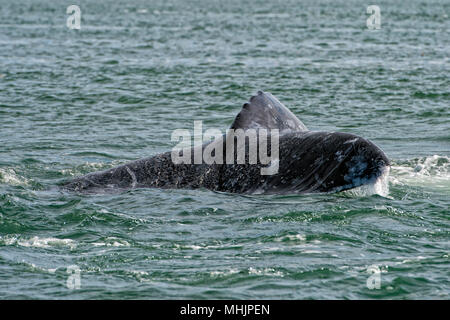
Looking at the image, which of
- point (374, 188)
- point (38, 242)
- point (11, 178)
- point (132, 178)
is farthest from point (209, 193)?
point (11, 178)

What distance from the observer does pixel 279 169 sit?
11.9 m

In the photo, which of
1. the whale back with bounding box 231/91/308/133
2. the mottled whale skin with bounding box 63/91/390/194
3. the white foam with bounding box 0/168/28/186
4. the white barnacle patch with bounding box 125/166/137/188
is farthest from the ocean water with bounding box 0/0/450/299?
the whale back with bounding box 231/91/308/133

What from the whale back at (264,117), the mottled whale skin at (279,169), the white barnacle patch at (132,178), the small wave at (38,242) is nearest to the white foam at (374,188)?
the mottled whale skin at (279,169)

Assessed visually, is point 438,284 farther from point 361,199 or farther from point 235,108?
point 235,108

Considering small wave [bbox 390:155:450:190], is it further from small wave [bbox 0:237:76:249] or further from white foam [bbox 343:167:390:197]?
small wave [bbox 0:237:76:249]

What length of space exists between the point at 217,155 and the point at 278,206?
1374 millimetres

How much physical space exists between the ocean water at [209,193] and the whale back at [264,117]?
3.73 feet

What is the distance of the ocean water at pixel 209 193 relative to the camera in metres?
9.17

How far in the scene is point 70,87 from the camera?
1098 inches

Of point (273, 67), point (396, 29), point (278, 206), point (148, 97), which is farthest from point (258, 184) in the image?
point (396, 29)

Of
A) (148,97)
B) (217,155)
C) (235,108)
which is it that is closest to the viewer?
(217,155)

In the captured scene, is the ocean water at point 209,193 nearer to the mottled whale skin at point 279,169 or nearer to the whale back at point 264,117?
the mottled whale skin at point 279,169

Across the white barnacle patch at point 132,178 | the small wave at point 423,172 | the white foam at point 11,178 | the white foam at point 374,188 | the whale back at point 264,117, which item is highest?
the whale back at point 264,117

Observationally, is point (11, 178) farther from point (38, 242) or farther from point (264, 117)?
point (264, 117)
